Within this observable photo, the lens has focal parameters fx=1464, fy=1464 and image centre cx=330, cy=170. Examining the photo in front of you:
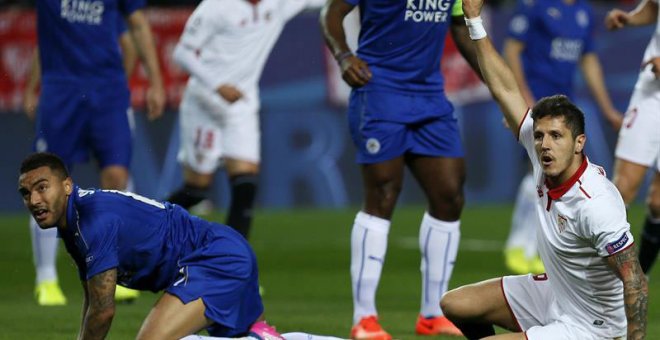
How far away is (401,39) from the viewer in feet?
25.9

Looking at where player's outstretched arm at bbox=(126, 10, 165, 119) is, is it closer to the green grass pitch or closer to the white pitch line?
the green grass pitch

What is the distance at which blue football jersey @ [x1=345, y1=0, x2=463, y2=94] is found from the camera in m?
7.84

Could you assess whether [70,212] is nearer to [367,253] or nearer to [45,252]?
[367,253]

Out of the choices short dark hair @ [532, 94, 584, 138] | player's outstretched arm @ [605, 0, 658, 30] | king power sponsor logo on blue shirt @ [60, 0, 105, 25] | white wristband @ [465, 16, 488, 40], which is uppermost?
white wristband @ [465, 16, 488, 40]

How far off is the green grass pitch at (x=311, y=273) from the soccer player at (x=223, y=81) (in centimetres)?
97

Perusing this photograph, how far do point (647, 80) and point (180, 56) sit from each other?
11.7ft

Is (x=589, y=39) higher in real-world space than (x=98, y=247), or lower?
higher

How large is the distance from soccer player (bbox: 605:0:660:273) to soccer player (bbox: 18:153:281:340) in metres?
3.07

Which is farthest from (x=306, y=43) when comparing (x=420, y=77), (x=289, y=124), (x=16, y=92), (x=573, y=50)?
(x=420, y=77)

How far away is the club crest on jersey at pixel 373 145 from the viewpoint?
308 inches

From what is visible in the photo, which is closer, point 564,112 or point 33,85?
point 564,112

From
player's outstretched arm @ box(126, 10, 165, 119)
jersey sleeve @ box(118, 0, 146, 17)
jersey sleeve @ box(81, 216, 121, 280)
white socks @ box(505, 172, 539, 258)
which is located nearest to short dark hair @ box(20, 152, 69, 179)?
jersey sleeve @ box(81, 216, 121, 280)

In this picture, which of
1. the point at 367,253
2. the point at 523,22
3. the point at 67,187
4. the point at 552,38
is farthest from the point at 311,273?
the point at 67,187

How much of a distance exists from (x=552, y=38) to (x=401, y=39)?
16.1 ft
